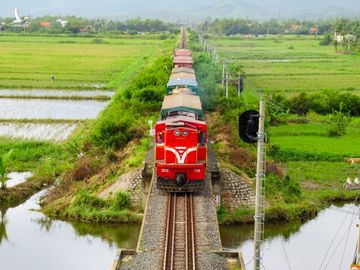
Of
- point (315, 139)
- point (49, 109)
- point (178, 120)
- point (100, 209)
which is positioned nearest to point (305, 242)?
point (178, 120)

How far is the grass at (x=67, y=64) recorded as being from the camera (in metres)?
59.8

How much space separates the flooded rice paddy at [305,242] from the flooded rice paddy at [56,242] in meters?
3.90

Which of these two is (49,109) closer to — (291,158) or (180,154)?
(291,158)

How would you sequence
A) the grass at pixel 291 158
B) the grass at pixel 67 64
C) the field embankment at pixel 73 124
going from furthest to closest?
the grass at pixel 67 64 < the field embankment at pixel 73 124 < the grass at pixel 291 158

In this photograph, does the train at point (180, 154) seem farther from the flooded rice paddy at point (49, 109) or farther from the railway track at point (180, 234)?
the flooded rice paddy at point (49, 109)

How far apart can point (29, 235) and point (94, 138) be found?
33.6 feet

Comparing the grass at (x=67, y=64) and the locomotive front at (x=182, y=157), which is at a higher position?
the locomotive front at (x=182, y=157)

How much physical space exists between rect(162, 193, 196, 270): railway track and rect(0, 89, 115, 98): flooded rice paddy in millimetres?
31591

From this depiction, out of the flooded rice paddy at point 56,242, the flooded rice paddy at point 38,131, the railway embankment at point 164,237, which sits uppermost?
the railway embankment at point 164,237

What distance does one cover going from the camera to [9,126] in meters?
41.2

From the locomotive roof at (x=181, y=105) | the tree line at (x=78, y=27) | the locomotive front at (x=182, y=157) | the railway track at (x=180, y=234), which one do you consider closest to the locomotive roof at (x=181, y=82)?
the locomotive roof at (x=181, y=105)

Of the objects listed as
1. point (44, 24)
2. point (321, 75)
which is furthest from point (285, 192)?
point (44, 24)

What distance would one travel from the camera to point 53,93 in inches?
2137

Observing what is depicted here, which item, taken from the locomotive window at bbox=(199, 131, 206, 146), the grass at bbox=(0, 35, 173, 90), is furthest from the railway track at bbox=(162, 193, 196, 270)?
the grass at bbox=(0, 35, 173, 90)
